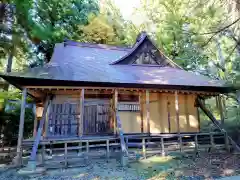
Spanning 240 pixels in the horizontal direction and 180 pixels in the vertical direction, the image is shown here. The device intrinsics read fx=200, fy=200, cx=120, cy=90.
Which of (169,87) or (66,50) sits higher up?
(66,50)

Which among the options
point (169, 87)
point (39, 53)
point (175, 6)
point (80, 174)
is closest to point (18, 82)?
point (80, 174)

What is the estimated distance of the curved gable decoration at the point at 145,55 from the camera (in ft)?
39.9

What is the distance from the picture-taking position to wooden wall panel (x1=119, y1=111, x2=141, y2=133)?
34.4 feet

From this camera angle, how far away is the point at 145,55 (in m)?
12.5

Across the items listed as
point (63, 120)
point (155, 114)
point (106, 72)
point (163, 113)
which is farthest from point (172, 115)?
point (63, 120)

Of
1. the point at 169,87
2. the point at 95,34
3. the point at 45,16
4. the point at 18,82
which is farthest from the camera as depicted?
the point at 95,34

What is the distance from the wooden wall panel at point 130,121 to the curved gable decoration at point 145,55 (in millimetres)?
3205

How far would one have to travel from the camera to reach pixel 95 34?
21.3 metres

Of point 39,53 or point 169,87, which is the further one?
point 39,53

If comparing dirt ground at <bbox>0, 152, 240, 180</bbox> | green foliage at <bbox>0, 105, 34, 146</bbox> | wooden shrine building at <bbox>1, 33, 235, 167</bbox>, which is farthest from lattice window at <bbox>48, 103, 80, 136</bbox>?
green foliage at <bbox>0, 105, 34, 146</bbox>

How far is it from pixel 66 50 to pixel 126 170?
364 inches

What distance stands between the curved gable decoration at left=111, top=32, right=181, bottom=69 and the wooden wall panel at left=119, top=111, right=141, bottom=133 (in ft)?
10.5

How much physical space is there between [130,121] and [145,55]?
441 cm

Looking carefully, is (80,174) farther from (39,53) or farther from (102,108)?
(39,53)
